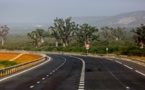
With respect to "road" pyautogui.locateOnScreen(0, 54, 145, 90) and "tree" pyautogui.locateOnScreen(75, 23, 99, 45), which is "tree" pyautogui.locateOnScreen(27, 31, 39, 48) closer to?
"tree" pyautogui.locateOnScreen(75, 23, 99, 45)

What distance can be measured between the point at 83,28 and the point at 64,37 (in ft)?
39.8

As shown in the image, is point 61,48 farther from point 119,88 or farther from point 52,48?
point 119,88

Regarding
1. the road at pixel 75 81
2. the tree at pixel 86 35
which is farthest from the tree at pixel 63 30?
the road at pixel 75 81

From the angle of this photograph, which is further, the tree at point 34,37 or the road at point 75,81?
the tree at point 34,37

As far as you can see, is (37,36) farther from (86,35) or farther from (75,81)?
(75,81)

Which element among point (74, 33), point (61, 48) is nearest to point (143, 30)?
point (61, 48)

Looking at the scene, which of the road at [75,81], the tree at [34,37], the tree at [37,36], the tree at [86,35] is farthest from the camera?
the tree at [37,36]

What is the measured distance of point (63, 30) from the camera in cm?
17712

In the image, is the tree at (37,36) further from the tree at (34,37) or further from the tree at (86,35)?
the tree at (86,35)

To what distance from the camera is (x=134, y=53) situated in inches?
3585

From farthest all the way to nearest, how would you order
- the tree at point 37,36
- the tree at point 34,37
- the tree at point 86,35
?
1. the tree at point 37,36
2. the tree at point 34,37
3. the tree at point 86,35

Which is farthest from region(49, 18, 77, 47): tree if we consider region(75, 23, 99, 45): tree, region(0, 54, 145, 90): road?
region(0, 54, 145, 90): road

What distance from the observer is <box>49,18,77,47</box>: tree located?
175 metres

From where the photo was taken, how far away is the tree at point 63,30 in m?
175
